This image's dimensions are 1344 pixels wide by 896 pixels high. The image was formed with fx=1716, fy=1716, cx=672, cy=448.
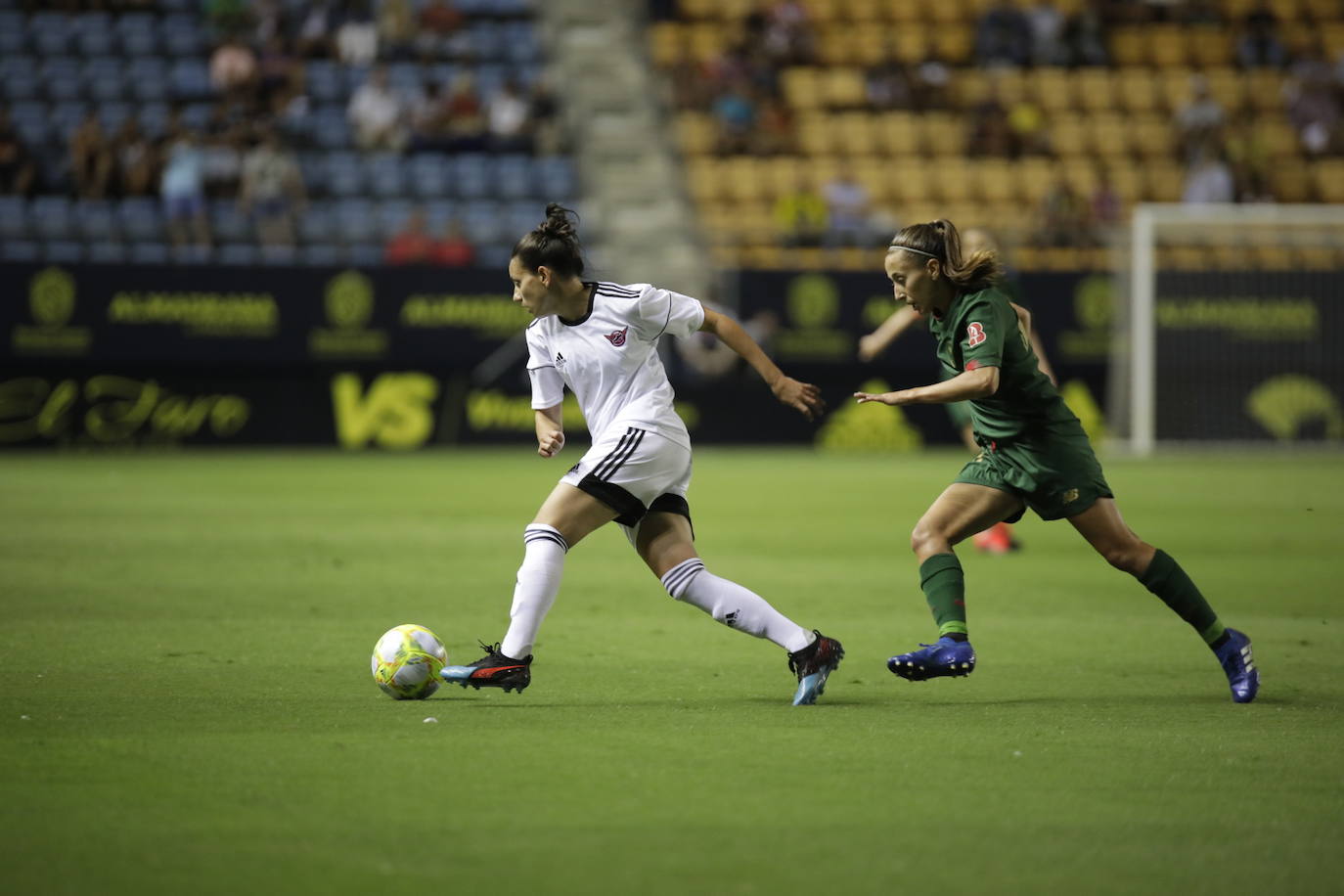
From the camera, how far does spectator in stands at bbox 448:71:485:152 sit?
26156 mm

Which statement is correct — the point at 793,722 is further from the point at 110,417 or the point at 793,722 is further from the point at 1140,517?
the point at 110,417

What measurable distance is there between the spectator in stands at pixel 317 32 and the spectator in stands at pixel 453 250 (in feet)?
14.4

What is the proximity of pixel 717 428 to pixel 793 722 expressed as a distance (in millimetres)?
19363

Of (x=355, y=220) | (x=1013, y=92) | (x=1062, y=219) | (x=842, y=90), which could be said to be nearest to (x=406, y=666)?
(x=355, y=220)

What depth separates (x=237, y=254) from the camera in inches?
938

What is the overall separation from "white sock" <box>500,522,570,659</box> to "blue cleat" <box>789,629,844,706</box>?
0.97m

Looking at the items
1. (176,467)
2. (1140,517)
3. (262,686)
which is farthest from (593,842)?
(176,467)

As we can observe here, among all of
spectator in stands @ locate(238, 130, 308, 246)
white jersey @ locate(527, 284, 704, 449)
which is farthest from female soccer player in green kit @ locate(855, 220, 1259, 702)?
spectator in stands @ locate(238, 130, 308, 246)

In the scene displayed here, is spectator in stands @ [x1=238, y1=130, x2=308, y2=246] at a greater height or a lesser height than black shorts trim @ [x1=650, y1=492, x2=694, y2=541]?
greater

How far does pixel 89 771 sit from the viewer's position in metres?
5.18

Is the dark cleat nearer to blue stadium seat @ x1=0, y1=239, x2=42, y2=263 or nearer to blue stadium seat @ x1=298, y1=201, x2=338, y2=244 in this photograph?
blue stadium seat @ x1=0, y1=239, x2=42, y2=263

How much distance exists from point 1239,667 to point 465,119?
2126cm

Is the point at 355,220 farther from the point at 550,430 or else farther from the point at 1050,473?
the point at 1050,473

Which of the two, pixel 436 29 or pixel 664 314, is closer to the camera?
pixel 664 314
